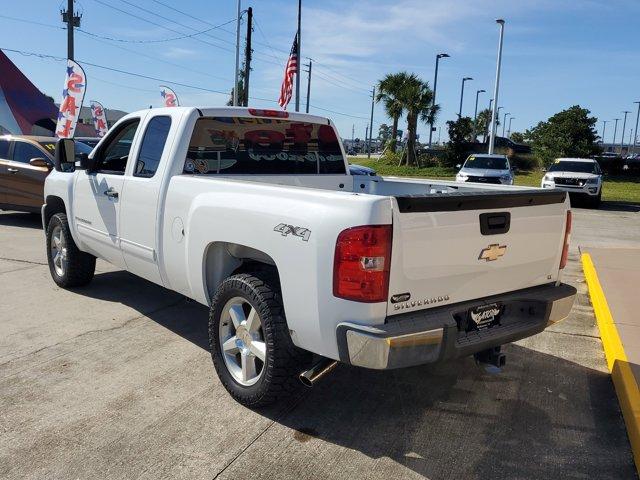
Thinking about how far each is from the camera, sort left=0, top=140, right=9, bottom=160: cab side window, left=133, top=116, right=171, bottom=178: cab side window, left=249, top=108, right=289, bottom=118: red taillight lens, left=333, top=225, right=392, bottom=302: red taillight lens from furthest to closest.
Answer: left=0, top=140, right=9, bottom=160: cab side window < left=249, top=108, right=289, bottom=118: red taillight lens < left=133, top=116, right=171, bottom=178: cab side window < left=333, top=225, right=392, bottom=302: red taillight lens

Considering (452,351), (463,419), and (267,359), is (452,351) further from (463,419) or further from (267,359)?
(267,359)

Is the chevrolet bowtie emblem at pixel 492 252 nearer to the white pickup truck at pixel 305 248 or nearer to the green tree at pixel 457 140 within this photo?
the white pickup truck at pixel 305 248

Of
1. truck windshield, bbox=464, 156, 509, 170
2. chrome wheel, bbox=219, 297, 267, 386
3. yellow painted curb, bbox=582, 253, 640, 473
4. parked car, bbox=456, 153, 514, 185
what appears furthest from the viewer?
truck windshield, bbox=464, 156, 509, 170

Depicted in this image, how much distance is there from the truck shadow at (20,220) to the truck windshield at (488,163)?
14607mm

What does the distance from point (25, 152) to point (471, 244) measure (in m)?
10.5

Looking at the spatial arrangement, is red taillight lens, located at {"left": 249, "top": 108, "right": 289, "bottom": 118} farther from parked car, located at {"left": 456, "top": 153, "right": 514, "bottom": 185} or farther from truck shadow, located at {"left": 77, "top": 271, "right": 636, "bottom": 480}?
parked car, located at {"left": 456, "top": 153, "right": 514, "bottom": 185}

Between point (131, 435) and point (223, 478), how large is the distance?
0.72m

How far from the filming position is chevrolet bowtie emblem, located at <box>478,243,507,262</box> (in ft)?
11.1

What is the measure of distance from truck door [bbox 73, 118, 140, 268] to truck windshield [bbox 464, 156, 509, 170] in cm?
1744

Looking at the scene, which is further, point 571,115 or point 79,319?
point 571,115

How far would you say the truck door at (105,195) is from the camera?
507 centimetres

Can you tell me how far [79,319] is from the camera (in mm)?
5465

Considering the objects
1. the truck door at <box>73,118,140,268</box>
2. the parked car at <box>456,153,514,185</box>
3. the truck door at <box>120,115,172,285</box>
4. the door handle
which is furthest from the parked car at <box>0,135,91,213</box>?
the parked car at <box>456,153,514,185</box>

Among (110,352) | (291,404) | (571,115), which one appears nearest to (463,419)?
(291,404)
